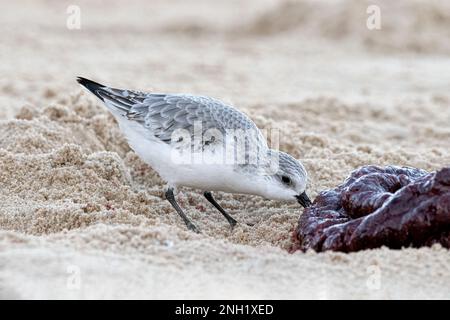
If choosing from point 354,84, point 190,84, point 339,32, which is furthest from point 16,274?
point 339,32

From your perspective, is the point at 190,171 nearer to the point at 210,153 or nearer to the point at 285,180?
the point at 210,153

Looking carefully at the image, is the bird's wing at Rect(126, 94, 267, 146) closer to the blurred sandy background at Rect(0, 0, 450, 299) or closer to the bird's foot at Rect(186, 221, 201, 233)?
the blurred sandy background at Rect(0, 0, 450, 299)

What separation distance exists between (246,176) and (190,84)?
13.1 feet

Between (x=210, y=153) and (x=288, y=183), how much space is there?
577 mm

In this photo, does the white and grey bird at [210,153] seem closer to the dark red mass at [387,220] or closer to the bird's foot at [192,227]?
the bird's foot at [192,227]

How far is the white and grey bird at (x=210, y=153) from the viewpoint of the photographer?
5.02 m

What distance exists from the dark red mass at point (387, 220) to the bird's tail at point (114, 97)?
175 centimetres

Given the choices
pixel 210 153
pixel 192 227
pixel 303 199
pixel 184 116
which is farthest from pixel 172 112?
pixel 303 199

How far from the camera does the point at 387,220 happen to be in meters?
4.07

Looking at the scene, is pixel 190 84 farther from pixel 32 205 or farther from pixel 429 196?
pixel 429 196

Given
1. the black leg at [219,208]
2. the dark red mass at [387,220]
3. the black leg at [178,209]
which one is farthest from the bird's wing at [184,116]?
the dark red mass at [387,220]

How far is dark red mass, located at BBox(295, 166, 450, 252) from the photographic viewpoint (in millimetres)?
4031

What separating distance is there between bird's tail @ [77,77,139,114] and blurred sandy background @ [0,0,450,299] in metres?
0.36
